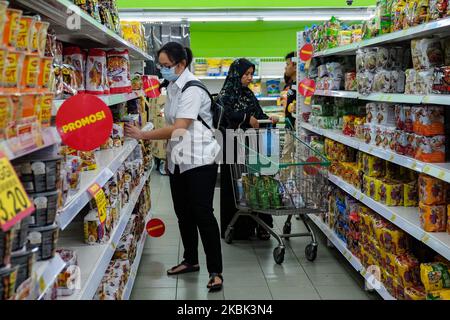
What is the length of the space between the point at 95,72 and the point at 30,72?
5.66 feet

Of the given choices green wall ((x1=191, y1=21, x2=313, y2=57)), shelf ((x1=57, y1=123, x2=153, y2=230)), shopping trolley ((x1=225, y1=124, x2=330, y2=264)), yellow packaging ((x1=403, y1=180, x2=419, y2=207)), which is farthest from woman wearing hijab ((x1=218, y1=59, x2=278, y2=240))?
green wall ((x1=191, y1=21, x2=313, y2=57))

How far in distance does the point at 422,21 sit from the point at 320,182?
1.71 m

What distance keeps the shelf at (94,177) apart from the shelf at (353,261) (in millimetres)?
1779

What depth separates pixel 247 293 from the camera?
12.1 feet

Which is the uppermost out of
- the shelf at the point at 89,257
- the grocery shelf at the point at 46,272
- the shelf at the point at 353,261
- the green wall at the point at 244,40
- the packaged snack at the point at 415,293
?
the green wall at the point at 244,40

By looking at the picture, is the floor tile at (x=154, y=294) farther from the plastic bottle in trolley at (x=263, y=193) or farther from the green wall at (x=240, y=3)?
the green wall at (x=240, y=3)

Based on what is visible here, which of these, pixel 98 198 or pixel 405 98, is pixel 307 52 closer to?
pixel 405 98

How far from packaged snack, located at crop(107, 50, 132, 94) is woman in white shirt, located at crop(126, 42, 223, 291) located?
0.26 m

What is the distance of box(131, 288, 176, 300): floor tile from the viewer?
11.9 feet

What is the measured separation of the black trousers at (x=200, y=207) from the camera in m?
3.56

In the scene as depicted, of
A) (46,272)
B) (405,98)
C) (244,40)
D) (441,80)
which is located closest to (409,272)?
(405,98)

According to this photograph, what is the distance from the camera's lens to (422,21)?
2.78 m

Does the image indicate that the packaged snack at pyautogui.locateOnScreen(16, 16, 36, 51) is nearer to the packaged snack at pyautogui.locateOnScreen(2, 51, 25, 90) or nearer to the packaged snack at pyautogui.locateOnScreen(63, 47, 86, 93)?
the packaged snack at pyautogui.locateOnScreen(2, 51, 25, 90)

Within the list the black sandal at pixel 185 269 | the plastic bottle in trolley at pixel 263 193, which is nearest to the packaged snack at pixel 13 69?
the black sandal at pixel 185 269
